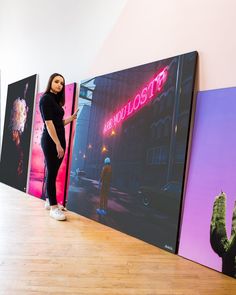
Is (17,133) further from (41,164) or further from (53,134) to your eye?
(53,134)

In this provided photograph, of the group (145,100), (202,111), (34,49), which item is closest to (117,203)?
(145,100)

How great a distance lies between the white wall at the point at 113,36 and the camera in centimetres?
221

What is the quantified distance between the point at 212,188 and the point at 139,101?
973mm

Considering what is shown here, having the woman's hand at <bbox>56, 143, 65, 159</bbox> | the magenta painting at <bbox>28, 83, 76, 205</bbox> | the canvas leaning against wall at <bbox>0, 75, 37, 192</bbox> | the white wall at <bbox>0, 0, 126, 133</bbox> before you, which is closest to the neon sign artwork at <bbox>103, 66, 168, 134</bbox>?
the woman's hand at <bbox>56, 143, 65, 159</bbox>

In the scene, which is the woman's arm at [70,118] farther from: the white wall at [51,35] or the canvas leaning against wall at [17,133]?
the canvas leaning against wall at [17,133]

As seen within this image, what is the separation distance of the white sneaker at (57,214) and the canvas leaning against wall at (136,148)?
0.25m

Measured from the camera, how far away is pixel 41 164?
13.0 ft

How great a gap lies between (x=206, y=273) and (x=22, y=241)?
123 centimetres

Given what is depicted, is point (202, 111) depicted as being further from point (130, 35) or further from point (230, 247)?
point (130, 35)

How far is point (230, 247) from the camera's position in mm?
1933

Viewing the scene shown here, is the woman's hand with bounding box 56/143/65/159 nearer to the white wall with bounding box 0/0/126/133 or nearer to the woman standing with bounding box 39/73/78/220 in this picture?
the woman standing with bounding box 39/73/78/220

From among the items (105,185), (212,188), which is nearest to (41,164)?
(105,185)

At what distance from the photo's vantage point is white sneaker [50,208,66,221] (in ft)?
9.61

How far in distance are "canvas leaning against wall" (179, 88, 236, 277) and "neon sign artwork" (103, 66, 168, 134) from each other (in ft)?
1.24
